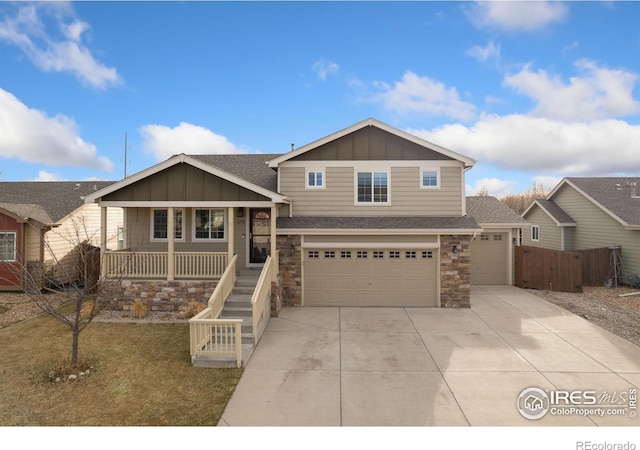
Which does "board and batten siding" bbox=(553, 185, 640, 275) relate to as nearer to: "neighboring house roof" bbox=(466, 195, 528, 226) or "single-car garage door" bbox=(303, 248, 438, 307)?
"neighboring house roof" bbox=(466, 195, 528, 226)

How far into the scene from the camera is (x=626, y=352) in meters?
7.39

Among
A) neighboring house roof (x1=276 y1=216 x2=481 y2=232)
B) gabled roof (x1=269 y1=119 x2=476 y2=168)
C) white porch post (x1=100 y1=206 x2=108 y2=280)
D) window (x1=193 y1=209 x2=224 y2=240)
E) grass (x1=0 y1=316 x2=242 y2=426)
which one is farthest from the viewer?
window (x1=193 y1=209 x2=224 y2=240)

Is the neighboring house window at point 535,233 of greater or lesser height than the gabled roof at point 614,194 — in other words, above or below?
below

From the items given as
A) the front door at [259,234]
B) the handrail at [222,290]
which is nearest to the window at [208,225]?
the front door at [259,234]

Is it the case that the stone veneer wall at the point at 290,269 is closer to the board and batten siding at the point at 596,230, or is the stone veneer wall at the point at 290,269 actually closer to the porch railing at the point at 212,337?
the porch railing at the point at 212,337

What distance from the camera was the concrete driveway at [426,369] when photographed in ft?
16.4

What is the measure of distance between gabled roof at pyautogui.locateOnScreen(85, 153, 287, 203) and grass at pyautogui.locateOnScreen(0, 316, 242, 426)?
451 centimetres

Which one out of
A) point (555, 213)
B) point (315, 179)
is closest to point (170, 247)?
point (315, 179)

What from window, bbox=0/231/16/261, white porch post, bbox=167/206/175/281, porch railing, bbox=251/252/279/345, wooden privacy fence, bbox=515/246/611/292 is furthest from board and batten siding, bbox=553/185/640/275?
window, bbox=0/231/16/261

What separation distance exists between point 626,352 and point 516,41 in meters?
10.3

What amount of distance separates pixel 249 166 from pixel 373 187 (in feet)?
19.6

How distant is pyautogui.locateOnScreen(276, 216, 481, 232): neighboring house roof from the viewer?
11.0 m

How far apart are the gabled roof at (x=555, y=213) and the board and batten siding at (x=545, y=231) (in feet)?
1.04

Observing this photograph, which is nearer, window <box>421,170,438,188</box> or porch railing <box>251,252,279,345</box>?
porch railing <box>251,252,279,345</box>
